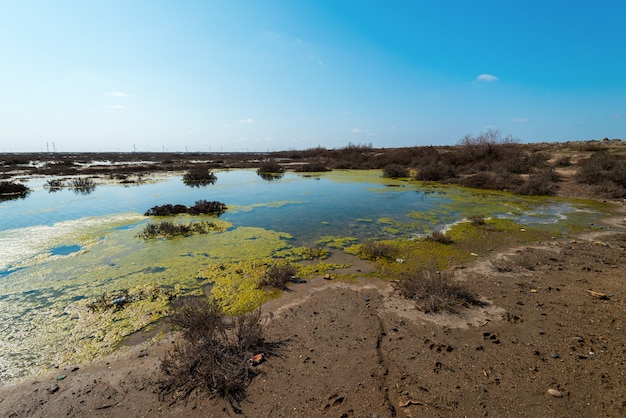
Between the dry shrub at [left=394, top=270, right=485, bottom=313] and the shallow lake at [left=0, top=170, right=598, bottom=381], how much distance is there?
3.58 m

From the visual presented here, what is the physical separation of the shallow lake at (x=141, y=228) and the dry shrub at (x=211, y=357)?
1.81 m

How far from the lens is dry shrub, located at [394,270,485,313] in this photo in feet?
15.4

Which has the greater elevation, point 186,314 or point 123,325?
point 186,314

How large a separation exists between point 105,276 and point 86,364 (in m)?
3.19

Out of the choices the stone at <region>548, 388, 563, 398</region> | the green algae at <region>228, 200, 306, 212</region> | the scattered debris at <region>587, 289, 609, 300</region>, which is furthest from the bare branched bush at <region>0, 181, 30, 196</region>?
the scattered debris at <region>587, 289, 609, 300</region>

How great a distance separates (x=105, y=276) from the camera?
21.2 feet

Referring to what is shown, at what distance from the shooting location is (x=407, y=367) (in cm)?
346

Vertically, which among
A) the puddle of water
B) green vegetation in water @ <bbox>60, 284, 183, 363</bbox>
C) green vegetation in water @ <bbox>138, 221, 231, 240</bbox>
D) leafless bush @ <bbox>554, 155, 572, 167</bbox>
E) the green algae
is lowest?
green vegetation in water @ <bbox>60, 284, 183, 363</bbox>

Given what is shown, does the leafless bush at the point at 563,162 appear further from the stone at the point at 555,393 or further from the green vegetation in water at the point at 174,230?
the stone at the point at 555,393

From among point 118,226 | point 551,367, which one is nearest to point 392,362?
point 551,367

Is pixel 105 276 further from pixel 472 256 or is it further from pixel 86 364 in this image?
pixel 472 256

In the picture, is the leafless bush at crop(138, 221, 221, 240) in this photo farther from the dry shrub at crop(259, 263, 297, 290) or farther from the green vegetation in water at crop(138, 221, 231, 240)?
the dry shrub at crop(259, 263, 297, 290)

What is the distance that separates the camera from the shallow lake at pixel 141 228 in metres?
4.94

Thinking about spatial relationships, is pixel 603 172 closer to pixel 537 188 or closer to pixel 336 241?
pixel 537 188
